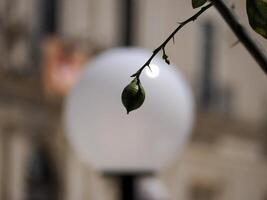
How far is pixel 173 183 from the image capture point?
19.6 metres

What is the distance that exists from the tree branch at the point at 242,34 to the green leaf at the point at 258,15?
0.02 m

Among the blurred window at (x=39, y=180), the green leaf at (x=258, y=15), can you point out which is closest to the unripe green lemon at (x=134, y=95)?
the green leaf at (x=258, y=15)

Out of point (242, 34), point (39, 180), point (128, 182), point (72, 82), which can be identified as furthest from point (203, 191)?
point (242, 34)

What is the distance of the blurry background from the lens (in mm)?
16797

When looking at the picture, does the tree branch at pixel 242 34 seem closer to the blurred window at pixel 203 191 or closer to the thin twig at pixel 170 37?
the thin twig at pixel 170 37

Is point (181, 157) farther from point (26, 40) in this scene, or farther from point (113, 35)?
point (26, 40)

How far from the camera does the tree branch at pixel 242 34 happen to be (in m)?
0.96

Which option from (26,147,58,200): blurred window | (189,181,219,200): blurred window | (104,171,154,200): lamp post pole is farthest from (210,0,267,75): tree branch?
(189,181,219,200): blurred window

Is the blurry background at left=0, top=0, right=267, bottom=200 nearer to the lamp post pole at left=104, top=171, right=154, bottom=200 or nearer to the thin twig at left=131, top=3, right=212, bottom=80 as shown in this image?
the lamp post pole at left=104, top=171, right=154, bottom=200

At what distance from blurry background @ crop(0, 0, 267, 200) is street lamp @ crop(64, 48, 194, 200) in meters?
9.55

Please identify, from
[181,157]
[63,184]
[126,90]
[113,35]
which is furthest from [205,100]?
[126,90]

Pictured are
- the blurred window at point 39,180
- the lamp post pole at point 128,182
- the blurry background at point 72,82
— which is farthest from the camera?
the blurred window at point 39,180

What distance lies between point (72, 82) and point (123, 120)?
402 inches

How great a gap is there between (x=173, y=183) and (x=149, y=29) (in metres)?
2.90
